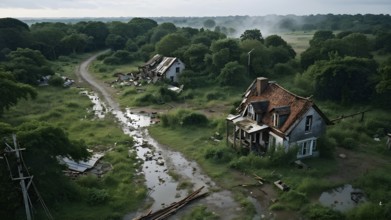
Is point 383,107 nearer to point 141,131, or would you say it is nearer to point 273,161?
point 273,161

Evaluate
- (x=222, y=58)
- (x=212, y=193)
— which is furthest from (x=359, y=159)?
(x=222, y=58)

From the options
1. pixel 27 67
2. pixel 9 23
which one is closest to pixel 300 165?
pixel 27 67

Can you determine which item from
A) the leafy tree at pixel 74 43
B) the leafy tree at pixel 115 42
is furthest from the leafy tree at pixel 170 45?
the leafy tree at pixel 115 42

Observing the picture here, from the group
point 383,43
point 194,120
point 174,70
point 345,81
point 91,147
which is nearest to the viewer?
point 91,147

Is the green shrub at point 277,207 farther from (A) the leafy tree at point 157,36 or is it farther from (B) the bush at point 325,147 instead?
(A) the leafy tree at point 157,36

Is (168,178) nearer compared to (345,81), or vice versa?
(168,178)

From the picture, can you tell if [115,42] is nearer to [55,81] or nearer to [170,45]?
[170,45]
